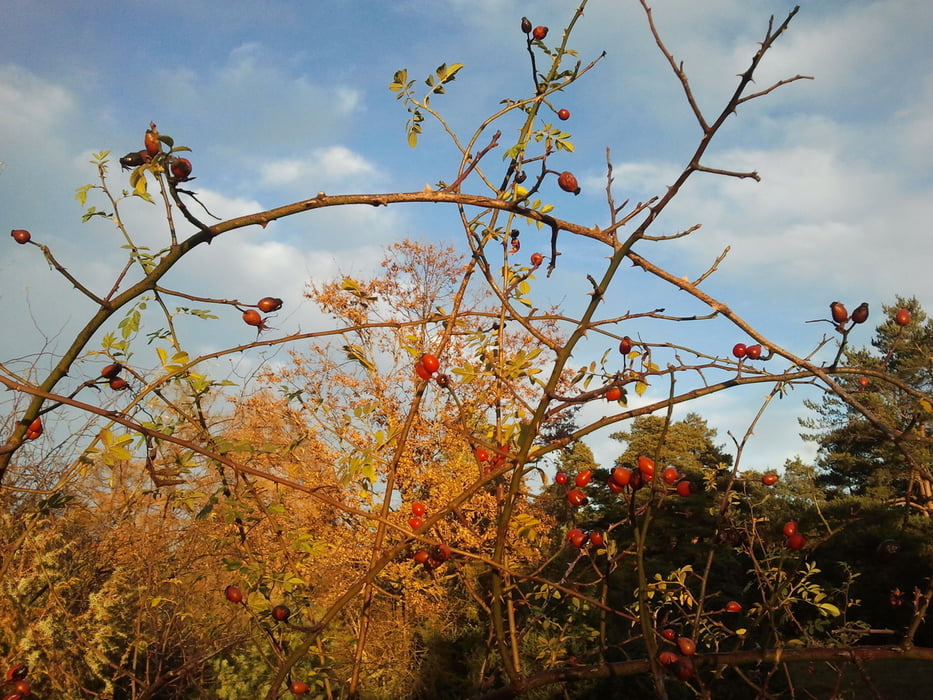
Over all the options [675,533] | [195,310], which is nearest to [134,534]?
[195,310]

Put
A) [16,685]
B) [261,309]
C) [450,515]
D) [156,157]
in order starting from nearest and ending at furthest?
[156,157], [261,309], [16,685], [450,515]

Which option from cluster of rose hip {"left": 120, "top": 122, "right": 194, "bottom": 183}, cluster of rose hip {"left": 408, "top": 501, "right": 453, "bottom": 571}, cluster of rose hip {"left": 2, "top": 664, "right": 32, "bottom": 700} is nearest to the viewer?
cluster of rose hip {"left": 120, "top": 122, "right": 194, "bottom": 183}

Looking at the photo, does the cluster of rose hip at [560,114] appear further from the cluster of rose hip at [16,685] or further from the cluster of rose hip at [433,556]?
the cluster of rose hip at [16,685]

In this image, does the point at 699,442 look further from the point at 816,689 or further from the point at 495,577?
the point at 495,577

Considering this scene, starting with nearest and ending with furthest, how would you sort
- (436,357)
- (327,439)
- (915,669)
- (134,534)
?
1. (436,357)
2. (134,534)
3. (327,439)
4. (915,669)

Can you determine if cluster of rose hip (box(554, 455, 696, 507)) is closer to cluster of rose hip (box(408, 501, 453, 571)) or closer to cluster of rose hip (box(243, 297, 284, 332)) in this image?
cluster of rose hip (box(408, 501, 453, 571))

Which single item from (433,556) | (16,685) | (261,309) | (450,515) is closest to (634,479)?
(433,556)

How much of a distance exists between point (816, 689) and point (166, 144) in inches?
393

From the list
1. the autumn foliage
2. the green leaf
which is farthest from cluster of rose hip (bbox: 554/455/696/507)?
the green leaf

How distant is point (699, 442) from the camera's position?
58.0 feet

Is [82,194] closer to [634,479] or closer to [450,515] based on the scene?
[634,479]

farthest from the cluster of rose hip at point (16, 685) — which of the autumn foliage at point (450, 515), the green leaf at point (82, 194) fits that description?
the green leaf at point (82, 194)

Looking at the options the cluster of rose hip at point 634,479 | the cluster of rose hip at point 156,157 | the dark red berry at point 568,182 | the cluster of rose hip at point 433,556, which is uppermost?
the dark red berry at point 568,182

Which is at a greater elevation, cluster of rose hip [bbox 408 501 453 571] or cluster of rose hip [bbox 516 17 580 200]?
cluster of rose hip [bbox 516 17 580 200]
